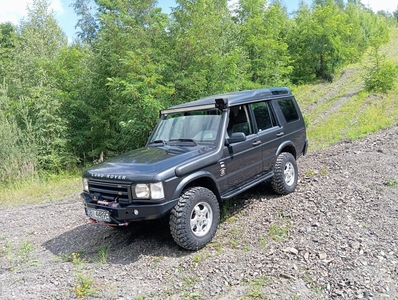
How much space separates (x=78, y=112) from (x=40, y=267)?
10.3m

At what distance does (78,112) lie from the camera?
43.4 feet

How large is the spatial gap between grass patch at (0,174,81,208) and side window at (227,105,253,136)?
16.1 ft

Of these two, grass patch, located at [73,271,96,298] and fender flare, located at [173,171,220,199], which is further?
fender flare, located at [173,171,220,199]

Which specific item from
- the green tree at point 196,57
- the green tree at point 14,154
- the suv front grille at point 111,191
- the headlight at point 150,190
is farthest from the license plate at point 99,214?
the green tree at point 196,57

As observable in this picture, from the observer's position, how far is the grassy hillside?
12.2 meters

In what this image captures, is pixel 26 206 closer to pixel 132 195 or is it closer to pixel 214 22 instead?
pixel 132 195

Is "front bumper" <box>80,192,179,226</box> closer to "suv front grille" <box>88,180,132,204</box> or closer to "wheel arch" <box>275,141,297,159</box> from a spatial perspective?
"suv front grille" <box>88,180,132,204</box>

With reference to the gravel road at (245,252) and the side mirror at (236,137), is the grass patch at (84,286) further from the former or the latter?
the side mirror at (236,137)

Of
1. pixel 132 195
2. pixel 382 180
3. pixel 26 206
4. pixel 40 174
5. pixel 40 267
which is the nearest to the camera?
pixel 132 195

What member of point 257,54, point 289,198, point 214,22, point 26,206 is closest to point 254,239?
point 289,198

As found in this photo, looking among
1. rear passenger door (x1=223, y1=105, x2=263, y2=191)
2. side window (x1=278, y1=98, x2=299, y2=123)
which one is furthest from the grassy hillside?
rear passenger door (x1=223, y1=105, x2=263, y2=191)

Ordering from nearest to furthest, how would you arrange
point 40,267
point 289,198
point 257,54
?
1. point 40,267
2. point 289,198
3. point 257,54

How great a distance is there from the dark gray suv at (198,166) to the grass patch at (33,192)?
13.0 ft

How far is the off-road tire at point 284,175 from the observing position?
5.34m
